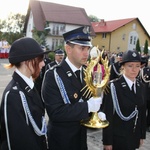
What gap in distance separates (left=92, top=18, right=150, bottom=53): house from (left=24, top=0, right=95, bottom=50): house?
20.9 ft

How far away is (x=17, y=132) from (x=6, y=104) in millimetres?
251

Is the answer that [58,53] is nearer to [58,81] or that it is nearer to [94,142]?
[94,142]

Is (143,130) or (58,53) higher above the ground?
(58,53)

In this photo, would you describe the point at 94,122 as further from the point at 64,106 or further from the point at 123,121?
the point at 123,121

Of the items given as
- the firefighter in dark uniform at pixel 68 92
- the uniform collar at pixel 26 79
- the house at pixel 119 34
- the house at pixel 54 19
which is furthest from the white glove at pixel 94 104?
the house at pixel 119 34

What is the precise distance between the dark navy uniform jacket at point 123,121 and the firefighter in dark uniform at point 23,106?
3.27 ft

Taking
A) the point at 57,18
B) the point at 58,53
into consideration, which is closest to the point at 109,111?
the point at 58,53

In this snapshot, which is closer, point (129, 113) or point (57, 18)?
point (129, 113)

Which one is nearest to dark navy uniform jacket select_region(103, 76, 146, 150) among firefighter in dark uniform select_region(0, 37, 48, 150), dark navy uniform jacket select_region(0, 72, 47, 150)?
firefighter in dark uniform select_region(0, 37, 48, 150)

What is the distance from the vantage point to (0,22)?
51.0 metres

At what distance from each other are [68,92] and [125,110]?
0.99 metres

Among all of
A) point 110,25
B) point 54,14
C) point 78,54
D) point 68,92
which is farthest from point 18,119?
point 110,25

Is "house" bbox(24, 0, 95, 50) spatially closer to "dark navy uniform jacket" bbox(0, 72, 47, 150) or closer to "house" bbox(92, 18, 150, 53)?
"house" bbox(92, 18, 150, 53)

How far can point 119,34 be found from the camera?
1720 inches
